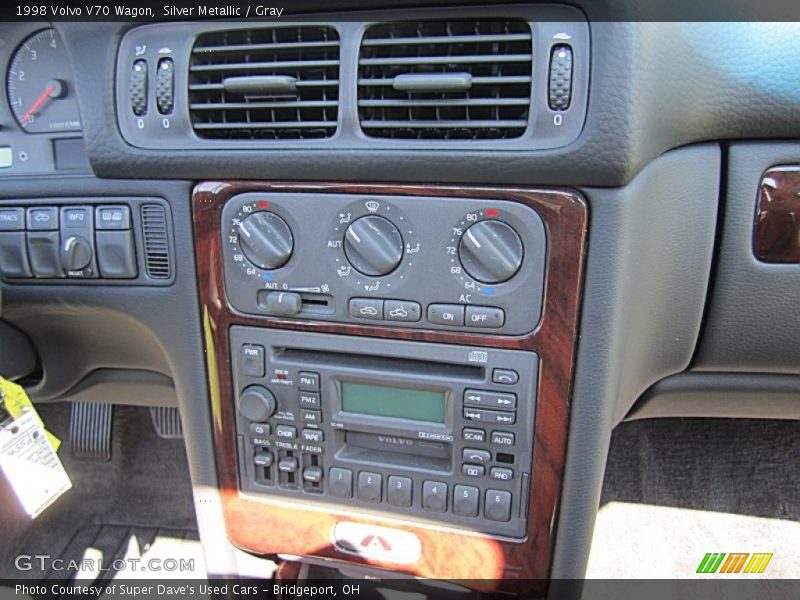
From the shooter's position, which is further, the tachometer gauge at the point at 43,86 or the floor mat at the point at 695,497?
the floor mat at the point at 695,497

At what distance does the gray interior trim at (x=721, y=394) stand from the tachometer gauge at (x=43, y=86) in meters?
1.17

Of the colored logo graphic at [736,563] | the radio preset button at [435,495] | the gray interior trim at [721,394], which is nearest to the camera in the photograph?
the radio preset button at [435,495]

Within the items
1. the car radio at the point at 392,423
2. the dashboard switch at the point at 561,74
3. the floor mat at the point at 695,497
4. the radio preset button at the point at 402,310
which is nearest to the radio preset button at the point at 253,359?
the car radio at the point at 392,423

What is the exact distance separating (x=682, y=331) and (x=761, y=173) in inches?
10.5

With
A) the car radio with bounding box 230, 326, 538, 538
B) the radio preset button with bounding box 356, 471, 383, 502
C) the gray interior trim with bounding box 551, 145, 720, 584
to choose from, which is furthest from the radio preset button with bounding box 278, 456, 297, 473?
the gray interior trim with bounding box 551, 145, 720, 584

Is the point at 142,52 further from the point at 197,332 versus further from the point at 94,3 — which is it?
the point at 197,332

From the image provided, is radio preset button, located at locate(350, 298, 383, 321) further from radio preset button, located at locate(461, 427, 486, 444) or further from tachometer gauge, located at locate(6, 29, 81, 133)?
tachometer gauge, located at locate(6, 29, 81, 133)

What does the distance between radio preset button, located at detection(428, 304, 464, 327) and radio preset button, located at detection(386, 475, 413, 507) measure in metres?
0.27

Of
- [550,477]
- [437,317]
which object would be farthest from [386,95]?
[550,477]

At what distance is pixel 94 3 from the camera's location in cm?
98

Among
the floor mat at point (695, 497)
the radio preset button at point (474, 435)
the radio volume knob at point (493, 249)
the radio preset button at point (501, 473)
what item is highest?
the radio volume knob at point (493, 249)

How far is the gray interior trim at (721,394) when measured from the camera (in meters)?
1.25

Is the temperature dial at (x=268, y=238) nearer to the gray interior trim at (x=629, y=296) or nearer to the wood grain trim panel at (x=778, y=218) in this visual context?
the gray interior trim at (x=629, y=296)

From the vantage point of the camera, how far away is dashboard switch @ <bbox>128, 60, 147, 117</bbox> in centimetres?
99
